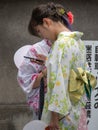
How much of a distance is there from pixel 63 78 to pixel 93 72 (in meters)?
2.29

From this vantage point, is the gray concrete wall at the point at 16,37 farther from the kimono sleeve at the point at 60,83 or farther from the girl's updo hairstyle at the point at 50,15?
the kimono sleeve at the point at 60,83

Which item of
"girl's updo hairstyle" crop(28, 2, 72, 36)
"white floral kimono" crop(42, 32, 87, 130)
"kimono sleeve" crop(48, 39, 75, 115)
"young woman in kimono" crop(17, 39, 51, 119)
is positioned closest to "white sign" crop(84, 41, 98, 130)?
"young woman in kimono" crop(17, 39, 51, 119)

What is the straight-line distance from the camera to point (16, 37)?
6723mm

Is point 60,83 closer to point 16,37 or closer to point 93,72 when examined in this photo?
point 93,72

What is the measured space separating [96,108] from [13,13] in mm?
2126

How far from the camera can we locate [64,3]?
263 inches

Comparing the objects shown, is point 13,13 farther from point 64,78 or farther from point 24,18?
point 64,78

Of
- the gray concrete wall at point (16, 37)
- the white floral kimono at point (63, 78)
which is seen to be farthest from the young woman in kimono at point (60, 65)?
the gray concrete wall at point (16, 37)

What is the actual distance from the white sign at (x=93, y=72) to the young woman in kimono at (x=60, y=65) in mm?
1913

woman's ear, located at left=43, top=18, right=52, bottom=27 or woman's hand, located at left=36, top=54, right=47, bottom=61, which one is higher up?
woman's ear, located at left=43, top=18, right=52, bottom=27

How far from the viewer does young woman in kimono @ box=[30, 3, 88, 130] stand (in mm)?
3324

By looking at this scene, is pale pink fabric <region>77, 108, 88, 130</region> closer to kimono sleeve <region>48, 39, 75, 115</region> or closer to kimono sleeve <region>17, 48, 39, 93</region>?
kimono sleeve <region>48, 39, 75, 115</region>

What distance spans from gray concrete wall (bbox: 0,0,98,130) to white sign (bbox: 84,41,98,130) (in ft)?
3.93

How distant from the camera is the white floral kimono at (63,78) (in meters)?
3.32
